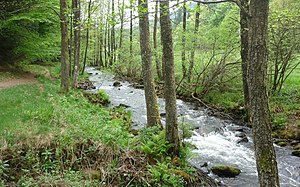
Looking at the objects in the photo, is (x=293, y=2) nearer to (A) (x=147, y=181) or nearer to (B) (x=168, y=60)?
(B) (x=168, y=60)

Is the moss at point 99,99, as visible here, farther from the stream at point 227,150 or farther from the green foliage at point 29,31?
the green foliage at point 29,31

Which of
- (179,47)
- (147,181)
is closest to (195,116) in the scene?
(179,47)

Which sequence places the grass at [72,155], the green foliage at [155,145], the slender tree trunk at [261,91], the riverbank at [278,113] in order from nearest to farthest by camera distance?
the slender tree trunk at [261,91]
the grass at [72,155]
the green foliage at [155,145]
the riverbank at [278,113]

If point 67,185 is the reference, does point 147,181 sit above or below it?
below

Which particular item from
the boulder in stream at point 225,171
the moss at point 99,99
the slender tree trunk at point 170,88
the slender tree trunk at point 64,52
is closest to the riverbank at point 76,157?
the slender tree trunk at point 170,88

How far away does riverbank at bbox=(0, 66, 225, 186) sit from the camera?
190 inches

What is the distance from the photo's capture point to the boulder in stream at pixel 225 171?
705cm

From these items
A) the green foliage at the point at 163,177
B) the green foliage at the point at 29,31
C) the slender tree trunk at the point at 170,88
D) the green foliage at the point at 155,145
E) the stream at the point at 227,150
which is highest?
the green foliage at the point at 29,31

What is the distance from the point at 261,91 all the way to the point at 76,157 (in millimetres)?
4201

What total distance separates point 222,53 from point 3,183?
13.1 metres

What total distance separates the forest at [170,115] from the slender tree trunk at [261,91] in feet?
0.05

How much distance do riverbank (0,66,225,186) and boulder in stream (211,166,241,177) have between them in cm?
70

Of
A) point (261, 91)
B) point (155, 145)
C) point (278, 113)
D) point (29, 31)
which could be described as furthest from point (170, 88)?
point (29, 31)

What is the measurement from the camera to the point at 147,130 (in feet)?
24.0
